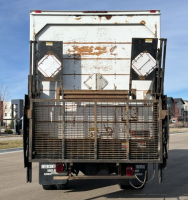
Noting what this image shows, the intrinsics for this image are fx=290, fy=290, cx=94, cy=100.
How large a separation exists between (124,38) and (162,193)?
3.51 m

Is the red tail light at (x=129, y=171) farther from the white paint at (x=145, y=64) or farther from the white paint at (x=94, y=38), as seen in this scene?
the white paint at (x=145, y=64)

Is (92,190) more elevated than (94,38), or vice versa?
(94,38)

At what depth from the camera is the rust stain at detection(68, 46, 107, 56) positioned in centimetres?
602

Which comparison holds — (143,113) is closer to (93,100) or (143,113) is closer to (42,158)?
(93,100)

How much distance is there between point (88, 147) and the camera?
16.7 ft

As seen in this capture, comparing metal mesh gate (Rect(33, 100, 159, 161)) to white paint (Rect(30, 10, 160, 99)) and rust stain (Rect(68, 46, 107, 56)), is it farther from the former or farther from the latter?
rust stain (Rect(68, 46, 107, 56))

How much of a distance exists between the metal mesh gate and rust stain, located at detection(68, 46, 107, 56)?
1396 millimetres

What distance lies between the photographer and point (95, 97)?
5.60 metres

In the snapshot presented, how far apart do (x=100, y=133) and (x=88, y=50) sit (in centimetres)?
187

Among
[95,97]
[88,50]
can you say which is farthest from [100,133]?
[88,50]

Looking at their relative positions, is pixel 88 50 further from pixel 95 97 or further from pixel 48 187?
pixel 48 187

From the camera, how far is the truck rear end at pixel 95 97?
509cm

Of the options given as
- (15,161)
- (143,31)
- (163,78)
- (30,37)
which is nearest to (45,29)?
(30,37)

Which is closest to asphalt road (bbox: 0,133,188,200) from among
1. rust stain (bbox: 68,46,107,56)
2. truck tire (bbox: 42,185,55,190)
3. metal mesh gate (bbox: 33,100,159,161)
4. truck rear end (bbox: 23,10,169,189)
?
truck tire (bbox: 42,185,55,190)
